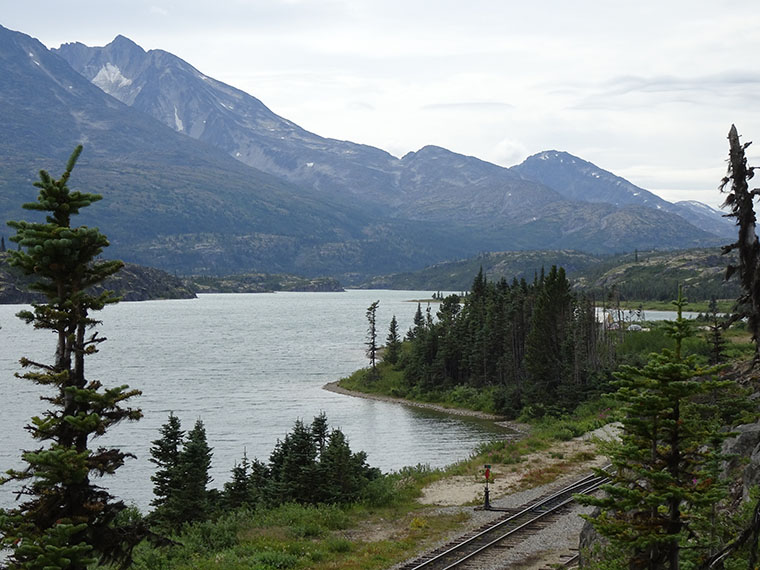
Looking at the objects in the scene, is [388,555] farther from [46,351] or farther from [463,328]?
[46,351]

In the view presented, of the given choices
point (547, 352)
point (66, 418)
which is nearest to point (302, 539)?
point (66, 418)

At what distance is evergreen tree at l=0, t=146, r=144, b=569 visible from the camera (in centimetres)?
1702

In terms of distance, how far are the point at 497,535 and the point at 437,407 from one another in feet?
223

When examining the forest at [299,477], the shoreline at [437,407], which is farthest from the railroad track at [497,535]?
the shoreline at [437,407]

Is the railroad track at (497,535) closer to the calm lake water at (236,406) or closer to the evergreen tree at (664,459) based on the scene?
the evergreen tree at (664,459)

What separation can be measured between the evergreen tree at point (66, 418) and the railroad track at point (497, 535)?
13.6 m

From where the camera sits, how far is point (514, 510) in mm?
37594

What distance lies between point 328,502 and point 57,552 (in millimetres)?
24980

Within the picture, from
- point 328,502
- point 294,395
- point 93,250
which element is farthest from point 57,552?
point 294,395

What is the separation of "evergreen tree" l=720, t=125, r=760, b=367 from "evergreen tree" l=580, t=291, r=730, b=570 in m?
2.90

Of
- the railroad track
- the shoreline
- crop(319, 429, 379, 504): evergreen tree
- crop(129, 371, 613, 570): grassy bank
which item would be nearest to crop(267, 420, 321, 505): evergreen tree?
crop(319, 429, 379, 504): evergreen tree

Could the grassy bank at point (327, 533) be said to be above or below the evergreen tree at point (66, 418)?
below

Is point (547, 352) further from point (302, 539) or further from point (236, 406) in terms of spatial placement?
point (302, 539)

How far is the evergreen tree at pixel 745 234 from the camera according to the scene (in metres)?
17.9
